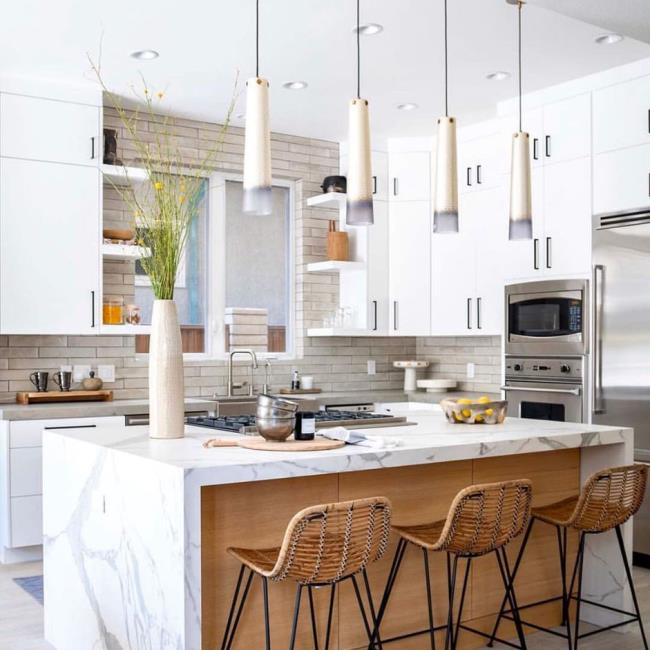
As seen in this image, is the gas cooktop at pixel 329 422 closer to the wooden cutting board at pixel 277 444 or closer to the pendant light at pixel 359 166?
the wooden cutting board at pixel 277 444

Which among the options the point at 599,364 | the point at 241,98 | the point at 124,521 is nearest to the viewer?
the point at 124,521

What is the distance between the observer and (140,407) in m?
5.20

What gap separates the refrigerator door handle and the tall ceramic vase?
2777mm

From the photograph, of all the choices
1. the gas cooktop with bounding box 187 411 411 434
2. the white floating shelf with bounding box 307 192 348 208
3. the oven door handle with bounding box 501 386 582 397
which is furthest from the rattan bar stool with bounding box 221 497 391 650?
the white floating shelf with bounding box 307 192 348 208

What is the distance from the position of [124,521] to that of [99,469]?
28 centimetres

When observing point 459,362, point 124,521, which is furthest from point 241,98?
point 124,521

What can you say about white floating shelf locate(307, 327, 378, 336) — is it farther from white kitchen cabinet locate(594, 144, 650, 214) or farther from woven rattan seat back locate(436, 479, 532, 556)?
woven rattan seat back locate(436, 479, 532, 556)

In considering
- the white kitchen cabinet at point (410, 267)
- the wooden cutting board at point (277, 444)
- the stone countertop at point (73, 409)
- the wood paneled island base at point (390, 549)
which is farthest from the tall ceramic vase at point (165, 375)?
the white kitchen cabinet at point (410, 267)

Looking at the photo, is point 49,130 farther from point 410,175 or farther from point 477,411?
point 477,411

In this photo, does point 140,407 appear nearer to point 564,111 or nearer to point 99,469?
point 99,469

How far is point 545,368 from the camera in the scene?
539 centimetres

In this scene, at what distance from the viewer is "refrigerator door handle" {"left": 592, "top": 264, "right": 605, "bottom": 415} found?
5.04 metres

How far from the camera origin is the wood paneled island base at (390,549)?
288cm

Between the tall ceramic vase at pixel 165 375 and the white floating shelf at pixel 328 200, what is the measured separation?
126 inches
